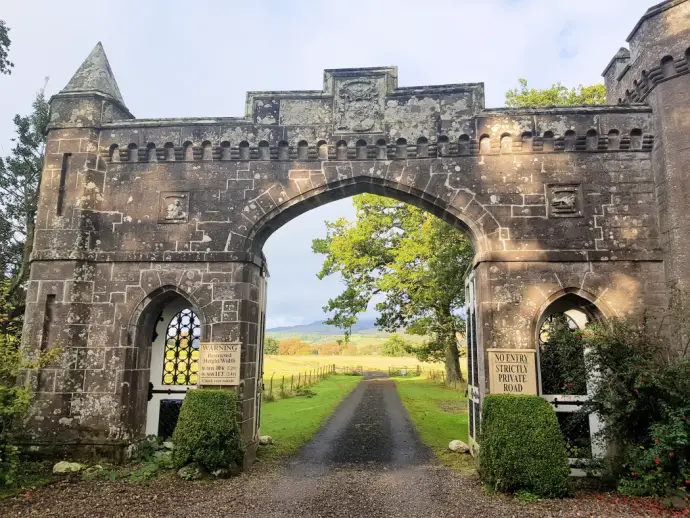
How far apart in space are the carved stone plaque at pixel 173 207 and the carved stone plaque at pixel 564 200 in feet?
21.9

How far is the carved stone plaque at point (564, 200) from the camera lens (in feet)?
28.8

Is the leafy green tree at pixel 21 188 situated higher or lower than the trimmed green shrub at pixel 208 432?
higher

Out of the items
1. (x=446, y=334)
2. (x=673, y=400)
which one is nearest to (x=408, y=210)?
(x=446, y=334)

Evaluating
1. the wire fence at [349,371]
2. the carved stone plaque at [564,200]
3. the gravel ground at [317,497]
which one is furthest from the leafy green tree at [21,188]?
the wire fence at [349,371]

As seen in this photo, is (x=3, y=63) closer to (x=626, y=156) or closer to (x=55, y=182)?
(x=55, y=182)

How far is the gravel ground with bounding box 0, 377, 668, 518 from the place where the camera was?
6.43 m

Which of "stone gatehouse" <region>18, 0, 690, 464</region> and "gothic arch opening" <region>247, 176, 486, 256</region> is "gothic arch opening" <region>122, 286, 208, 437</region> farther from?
"gothic arch opening" <region>247, 176, 486, 256</region>

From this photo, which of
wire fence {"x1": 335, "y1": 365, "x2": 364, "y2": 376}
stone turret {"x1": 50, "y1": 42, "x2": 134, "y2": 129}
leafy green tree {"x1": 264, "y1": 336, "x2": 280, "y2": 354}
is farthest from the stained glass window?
leafy green tree {"x1": 264, "y1": 336, "x2": 280, "y2": 354}

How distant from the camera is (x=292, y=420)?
47.7 feet

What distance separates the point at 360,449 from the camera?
10633mm

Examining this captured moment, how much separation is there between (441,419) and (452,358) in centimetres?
860

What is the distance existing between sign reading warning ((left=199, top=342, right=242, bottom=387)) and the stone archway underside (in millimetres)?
160

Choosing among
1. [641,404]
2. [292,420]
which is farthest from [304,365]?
[641,404]

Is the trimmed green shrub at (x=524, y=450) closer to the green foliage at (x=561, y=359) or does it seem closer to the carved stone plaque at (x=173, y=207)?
the green foliage at (x=561, y=359)
